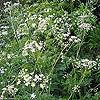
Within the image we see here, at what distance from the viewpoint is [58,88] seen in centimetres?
280

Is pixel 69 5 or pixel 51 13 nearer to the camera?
pixel 51 13

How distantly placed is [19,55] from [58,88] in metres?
0.54

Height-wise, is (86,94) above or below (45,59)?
below

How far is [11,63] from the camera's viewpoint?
2.94 metres

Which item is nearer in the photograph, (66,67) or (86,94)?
(86,94)

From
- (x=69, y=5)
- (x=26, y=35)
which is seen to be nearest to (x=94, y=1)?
(x=69, y=5)

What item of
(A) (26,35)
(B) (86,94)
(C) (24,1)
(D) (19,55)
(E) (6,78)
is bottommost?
(B) (86,94)

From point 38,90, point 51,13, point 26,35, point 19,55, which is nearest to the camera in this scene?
point 38,90

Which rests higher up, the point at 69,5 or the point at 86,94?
the point at 69,5

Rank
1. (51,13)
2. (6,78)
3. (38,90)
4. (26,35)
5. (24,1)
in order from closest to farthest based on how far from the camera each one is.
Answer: (38,90), (6,78), (26,35), (51,13), (24,1)

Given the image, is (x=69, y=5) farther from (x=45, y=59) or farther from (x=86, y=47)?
(x=45, y=59)

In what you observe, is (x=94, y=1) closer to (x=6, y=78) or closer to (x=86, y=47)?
(x=86, y=47)

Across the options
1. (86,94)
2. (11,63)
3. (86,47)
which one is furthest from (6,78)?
(86,47)

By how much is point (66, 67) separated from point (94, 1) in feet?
4.23
